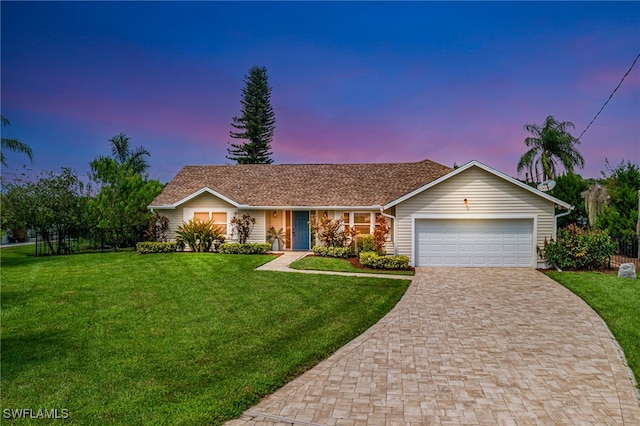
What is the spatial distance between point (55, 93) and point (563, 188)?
28884 millimetres

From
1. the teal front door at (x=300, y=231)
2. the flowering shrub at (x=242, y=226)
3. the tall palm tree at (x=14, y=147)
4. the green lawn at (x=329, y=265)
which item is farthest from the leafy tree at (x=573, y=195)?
the tall palm tree at (x=14, y=147)

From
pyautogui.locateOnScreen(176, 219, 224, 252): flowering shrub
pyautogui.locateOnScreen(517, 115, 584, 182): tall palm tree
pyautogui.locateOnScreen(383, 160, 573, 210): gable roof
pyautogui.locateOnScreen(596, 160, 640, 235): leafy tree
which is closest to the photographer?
pyautogui.locateOnScreen(383, 160, 573, 210): gable roof

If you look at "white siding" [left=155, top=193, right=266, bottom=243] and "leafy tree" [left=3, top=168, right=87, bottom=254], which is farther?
"white siding" [left=155, top=193, right=266, bottom=243]

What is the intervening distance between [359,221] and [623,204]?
1389 centimetres

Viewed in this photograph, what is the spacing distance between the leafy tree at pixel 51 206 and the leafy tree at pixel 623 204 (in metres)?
30.8

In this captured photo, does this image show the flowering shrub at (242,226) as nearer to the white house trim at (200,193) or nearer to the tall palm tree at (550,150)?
the white house trim at (200,193)

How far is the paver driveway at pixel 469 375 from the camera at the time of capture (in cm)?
442

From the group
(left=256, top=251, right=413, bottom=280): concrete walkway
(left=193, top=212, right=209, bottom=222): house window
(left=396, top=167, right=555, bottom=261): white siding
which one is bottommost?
(left=256, top=251, right=413, bottom=280): concrete walkway

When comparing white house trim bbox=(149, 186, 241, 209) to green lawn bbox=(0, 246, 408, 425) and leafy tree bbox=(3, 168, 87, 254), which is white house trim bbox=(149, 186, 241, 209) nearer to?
leafy tree bbox=(3, 168, 87, 254)

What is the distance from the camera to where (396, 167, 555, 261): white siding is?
50.6ft

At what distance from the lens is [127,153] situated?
36750mm

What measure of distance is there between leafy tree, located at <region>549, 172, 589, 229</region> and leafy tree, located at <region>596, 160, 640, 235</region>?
2.71 metres

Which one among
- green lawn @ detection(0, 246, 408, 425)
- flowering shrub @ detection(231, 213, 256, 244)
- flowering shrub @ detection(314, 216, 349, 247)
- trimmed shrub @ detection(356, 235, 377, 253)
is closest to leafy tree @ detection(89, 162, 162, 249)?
flowering shrub @ detection(231, 213, 256, 244)

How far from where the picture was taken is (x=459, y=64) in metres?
18.3
